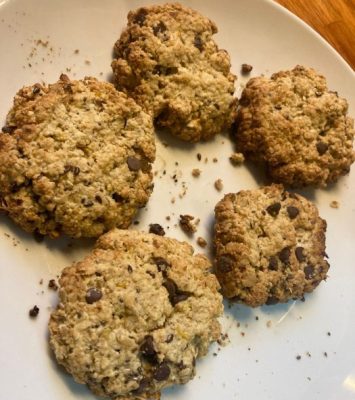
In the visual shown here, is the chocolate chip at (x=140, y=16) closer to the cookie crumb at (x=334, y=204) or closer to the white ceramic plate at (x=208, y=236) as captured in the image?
the white ceramic plate at (x=208, y=236)

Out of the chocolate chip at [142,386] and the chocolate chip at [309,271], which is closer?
the chocolate chip at [142,386]

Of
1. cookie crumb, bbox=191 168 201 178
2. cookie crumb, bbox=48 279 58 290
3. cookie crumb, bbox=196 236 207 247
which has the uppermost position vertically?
cookie crumb, bbox=191 168 201 178

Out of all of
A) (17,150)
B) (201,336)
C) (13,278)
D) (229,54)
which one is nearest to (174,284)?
(201,336)

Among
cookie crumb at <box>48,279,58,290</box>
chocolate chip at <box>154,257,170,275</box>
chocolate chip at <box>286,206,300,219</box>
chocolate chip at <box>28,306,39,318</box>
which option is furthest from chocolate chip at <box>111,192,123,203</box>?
chocolate chip at <box>286,206,300,219</box>

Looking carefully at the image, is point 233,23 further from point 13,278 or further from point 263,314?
point 13,278

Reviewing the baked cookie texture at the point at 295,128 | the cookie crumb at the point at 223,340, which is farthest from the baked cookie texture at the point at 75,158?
the cookie crumb at the point at 223,340

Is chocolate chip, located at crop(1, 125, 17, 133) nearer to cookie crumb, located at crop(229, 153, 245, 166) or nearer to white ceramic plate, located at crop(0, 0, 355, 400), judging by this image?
white ceramic plate, located at crop(0, 0, 355, 400)

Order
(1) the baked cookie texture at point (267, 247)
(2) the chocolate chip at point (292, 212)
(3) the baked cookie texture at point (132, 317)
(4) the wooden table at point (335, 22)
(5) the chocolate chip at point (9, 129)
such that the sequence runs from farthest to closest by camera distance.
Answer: (4) the wooden table at point (335, 22) < (2) the chocolate chip at point (292, 212) < (1) the baked cookie texture at point (267, 247) < (5) the chocolate chip at point (9, 129) < (3) the baked cookie texture at point (132, 317)
